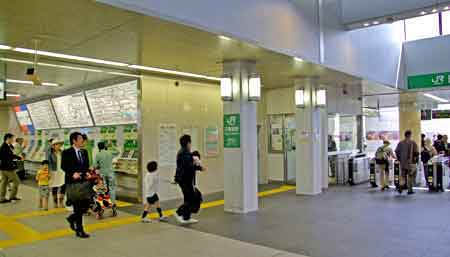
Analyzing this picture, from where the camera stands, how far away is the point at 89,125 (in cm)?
984

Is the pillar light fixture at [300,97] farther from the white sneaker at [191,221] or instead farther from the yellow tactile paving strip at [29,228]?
the white sneaker at [191,221]

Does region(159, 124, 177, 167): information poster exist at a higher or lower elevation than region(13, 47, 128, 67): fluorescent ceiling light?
lower

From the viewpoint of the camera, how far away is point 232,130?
7566mm

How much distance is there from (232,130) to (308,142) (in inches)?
120

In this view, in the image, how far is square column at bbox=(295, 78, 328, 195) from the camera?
9.73 metres

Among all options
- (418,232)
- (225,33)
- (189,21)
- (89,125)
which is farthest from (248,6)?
(89,125)

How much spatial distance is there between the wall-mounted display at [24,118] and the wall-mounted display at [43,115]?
14cm

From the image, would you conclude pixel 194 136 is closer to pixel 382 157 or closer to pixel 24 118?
pixel 382 157

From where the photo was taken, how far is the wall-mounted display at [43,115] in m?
10.6

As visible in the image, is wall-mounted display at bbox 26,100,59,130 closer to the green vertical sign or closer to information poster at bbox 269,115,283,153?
the green vertical sign

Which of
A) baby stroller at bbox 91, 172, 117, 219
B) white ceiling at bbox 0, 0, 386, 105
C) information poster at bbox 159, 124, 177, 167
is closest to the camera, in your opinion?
white ceiling at bbox 0, 0, 386, 105

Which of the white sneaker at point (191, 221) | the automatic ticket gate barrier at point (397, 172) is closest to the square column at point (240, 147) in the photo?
the white sneaker at point (191, 221)

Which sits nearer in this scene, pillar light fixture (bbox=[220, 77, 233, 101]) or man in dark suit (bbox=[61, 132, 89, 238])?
man in dark suit (bbox=[61, 132, 89, 238])

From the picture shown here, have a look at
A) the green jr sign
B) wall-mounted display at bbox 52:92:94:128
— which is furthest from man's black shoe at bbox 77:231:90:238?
the green jr sign
